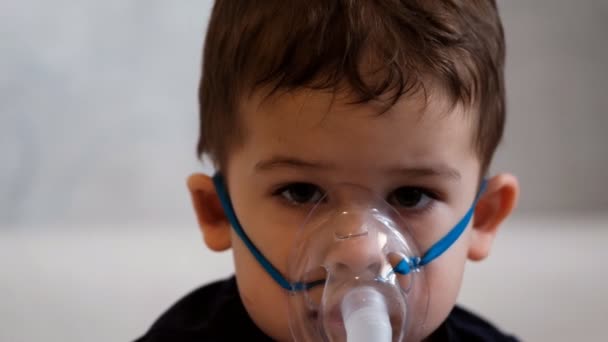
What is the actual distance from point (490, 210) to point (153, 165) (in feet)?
2.69

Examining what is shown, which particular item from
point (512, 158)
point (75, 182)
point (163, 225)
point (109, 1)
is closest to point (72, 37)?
point (109, 1)

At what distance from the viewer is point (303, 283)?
0.89 meters

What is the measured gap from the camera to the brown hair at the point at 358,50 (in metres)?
0.82

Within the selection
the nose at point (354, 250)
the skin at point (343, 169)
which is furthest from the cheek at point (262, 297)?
the nose at point (354, 250)

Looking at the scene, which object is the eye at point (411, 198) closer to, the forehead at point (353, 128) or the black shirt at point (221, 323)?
the forehead at point (353, 128)

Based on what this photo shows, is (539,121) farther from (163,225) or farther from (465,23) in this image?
(465,23)

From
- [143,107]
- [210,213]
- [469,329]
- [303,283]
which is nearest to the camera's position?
[303,283]

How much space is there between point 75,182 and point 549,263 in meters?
0.90

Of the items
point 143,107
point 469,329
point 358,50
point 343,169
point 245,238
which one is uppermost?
point 358,50

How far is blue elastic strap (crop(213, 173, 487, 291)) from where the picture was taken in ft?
2.91

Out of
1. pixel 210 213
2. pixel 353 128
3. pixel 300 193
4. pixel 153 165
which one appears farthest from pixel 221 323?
pixel 153 165

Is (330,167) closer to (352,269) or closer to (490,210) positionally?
(352,269)

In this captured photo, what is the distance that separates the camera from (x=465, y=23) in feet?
2.92

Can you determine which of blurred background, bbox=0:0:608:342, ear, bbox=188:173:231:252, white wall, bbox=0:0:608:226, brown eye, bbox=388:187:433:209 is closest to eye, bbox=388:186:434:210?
brown eye, bbox=388:187:433:209
